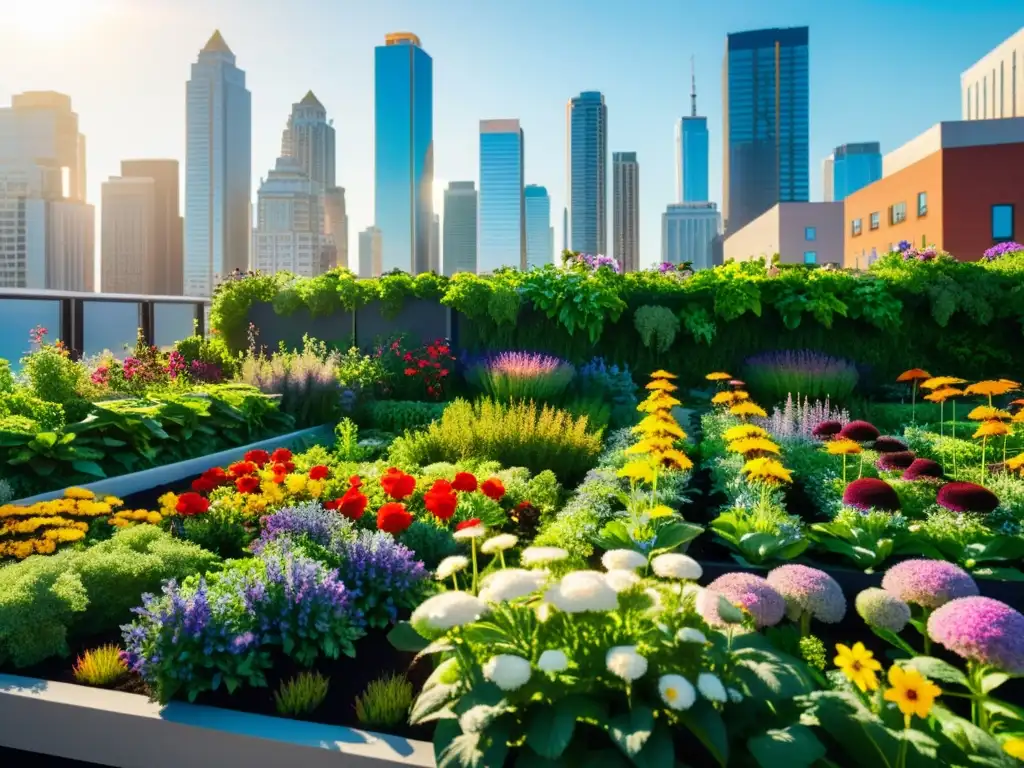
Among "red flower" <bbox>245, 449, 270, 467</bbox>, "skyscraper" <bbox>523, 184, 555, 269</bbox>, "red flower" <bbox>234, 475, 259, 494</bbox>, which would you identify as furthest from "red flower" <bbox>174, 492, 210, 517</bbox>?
"skyscraper" <bbox>523, 184, 555, 269</bbox>

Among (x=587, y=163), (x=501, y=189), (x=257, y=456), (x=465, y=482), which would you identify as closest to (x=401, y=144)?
(x=501, y=189)

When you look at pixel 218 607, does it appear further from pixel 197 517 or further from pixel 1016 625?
pixel 1016 625

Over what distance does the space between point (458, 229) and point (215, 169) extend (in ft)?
158

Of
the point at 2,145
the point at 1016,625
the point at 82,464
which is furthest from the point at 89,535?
the point at 2,145

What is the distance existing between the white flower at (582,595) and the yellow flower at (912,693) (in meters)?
0.56

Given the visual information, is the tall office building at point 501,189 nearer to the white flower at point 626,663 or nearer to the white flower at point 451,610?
the white flower at point 451,610

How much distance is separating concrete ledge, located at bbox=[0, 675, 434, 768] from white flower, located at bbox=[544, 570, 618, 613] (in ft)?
1.97

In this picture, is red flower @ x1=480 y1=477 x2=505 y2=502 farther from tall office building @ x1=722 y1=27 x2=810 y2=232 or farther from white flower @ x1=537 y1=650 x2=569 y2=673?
tall office building @ x1=722 y1=27 x2=810 y2=232

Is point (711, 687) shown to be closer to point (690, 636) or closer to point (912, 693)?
point (690, 636)

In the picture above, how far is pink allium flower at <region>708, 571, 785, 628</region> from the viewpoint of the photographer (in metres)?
2.08

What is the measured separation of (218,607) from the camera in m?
2.41

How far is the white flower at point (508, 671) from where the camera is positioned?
1.58 m

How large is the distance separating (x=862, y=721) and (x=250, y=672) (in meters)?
1.68

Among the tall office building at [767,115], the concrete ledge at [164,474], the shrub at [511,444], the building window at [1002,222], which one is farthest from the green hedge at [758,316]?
the tall office building at [767,115]
